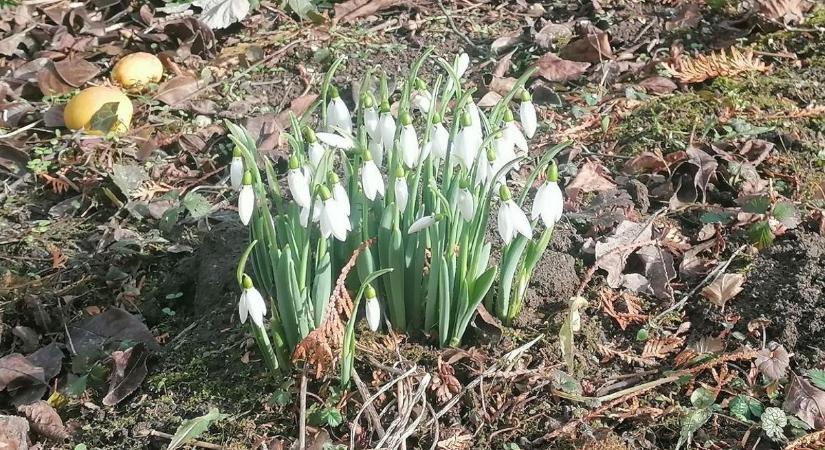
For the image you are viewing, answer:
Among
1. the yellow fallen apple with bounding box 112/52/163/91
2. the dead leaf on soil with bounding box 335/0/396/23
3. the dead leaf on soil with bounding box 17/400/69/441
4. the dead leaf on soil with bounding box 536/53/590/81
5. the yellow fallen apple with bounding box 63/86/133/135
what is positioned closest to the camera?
the dead leaf on soil with bounding box 17/400/69/441

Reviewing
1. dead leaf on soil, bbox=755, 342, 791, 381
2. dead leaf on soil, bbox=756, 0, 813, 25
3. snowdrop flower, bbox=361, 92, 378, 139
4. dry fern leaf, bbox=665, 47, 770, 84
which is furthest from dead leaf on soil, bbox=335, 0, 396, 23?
dead leaf on soil, bbox=755, 342, 791, 381

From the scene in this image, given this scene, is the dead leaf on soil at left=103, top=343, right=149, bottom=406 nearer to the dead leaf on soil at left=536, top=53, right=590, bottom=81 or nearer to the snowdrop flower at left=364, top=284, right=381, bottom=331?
the snowdrop flower at left=364, top=284, right=381, bottom=331

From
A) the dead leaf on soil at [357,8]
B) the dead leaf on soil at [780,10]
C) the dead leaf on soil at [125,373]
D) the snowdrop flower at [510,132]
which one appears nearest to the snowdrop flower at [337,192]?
the snowdrop flower at [510,132]

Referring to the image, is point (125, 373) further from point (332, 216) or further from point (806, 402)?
point (806, 402)

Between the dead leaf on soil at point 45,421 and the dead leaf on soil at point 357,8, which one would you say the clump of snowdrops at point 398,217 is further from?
the dead leaf on soil at point 357,8

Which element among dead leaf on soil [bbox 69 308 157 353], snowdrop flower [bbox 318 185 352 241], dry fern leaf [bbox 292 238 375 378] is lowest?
dead leaf on soil [bbox 69 308 157 353]

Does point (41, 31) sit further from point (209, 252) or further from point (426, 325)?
point (426, 325)
